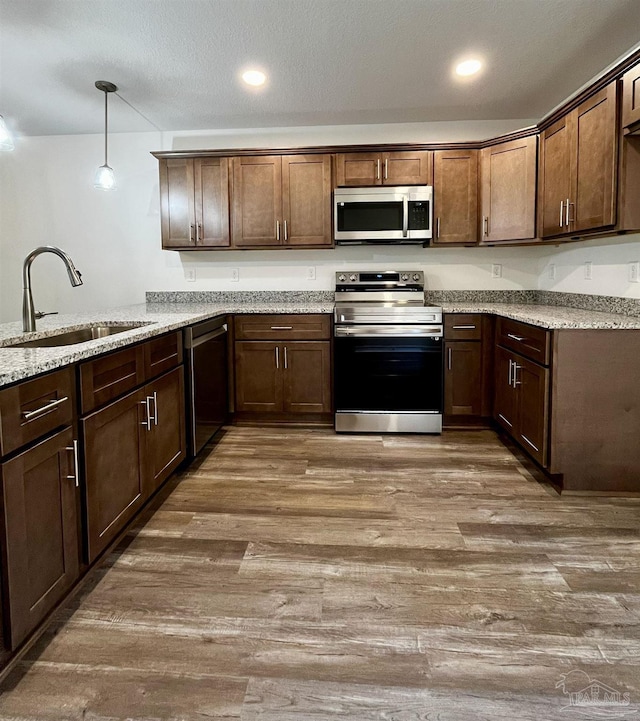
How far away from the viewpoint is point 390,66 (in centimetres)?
307

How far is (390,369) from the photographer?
12.0ft

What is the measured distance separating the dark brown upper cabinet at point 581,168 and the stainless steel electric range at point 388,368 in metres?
1.00

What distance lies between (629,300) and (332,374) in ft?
6.40

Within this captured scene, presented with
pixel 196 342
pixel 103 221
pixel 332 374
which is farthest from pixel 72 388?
pixel 103 221

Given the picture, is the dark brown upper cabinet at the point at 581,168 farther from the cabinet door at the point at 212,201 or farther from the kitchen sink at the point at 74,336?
the kitchen sink at the point at 74,336

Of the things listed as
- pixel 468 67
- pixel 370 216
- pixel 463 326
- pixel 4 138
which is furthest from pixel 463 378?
pixel 4 138

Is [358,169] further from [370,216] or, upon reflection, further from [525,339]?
[525,339]

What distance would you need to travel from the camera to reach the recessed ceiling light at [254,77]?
3.13 m

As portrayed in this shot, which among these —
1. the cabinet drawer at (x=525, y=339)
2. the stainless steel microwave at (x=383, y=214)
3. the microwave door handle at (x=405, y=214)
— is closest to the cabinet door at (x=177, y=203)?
the stainless steel microwave at (x=383, y=214)

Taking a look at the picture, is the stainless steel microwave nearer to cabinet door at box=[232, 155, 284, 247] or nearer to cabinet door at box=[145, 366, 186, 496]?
cabinet door at box=[232, 155, 284, 247]

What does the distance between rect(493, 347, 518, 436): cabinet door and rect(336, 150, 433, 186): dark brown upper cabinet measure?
147cm

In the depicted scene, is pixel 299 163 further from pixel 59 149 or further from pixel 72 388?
pixel 72 388

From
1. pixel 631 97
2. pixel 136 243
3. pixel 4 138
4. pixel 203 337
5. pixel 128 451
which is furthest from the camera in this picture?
pixel 136 243

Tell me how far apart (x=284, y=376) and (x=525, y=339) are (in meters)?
1.74
